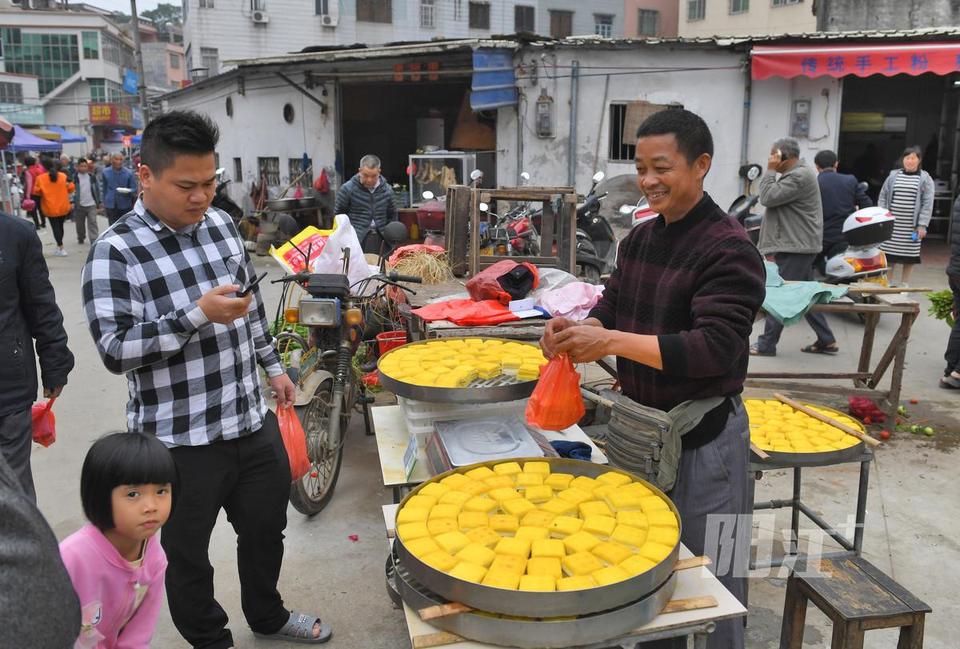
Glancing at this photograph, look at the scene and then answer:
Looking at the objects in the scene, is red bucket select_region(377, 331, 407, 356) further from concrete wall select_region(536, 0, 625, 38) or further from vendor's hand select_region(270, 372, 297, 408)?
concrete wall select_region(536, 0, 625, 38)

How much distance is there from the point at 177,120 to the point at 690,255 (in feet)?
5.49

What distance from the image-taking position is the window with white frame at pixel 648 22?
34.6 metres

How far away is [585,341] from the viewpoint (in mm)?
2180

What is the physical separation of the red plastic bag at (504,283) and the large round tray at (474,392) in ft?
6.04

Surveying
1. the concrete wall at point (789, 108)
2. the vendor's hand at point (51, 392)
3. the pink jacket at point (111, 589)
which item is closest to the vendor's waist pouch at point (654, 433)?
the pink jacket at point (111, 589)

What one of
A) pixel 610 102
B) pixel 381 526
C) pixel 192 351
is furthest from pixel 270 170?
pixel 192 351

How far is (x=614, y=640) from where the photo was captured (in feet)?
5.57

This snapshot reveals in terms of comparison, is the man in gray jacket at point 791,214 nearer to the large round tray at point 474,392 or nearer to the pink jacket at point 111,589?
the large round tray at point 474,392

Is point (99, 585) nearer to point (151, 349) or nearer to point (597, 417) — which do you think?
point (151, 349)

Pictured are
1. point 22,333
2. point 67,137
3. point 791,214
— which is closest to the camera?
point 22,333

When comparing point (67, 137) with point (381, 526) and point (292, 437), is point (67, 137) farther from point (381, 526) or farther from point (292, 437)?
point (292, 437)

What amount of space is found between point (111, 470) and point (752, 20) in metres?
30.3

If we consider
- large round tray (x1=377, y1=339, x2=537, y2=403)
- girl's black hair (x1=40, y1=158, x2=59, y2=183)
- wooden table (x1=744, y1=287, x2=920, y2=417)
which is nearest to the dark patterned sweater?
large round tray (x1=377, y1=339, x2=537, y2=403)

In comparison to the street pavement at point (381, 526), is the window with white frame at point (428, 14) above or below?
above
